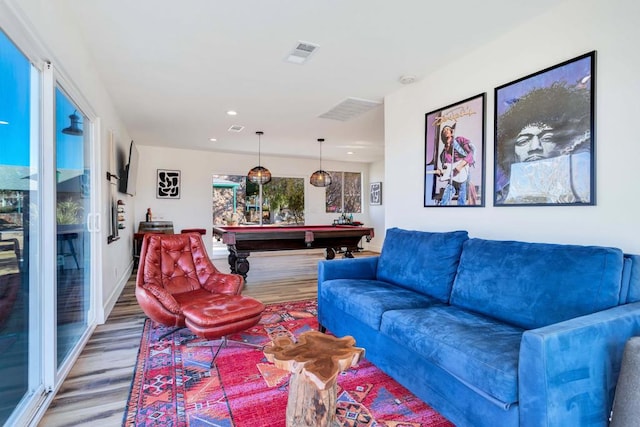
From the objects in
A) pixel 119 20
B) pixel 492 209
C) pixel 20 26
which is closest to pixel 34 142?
pixel 20 26

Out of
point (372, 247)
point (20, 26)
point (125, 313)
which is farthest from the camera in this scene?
point (372, 247)

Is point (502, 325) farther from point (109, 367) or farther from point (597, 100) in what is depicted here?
point (109, 367)

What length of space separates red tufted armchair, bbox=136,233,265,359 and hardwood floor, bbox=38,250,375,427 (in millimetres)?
420

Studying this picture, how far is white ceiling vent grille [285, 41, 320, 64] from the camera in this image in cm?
282

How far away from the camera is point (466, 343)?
1577mm

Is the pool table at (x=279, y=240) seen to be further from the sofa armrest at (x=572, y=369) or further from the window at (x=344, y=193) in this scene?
the sofa armrest at (x=572, y=369)

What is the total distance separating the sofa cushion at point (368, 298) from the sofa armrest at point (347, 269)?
0.10 metres

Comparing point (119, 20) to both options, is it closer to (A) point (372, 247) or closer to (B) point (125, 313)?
(B) point (125, 313)

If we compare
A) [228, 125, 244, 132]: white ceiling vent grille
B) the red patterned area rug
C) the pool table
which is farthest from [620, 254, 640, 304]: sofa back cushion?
[228, 125, 244, 132]: white ceiling vent grille

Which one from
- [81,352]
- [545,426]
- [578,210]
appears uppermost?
[578,210]

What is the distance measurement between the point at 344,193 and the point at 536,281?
761 centimetres

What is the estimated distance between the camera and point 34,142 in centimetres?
189

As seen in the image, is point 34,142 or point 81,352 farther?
point 81,352

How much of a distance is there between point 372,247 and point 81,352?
7.29 meters
